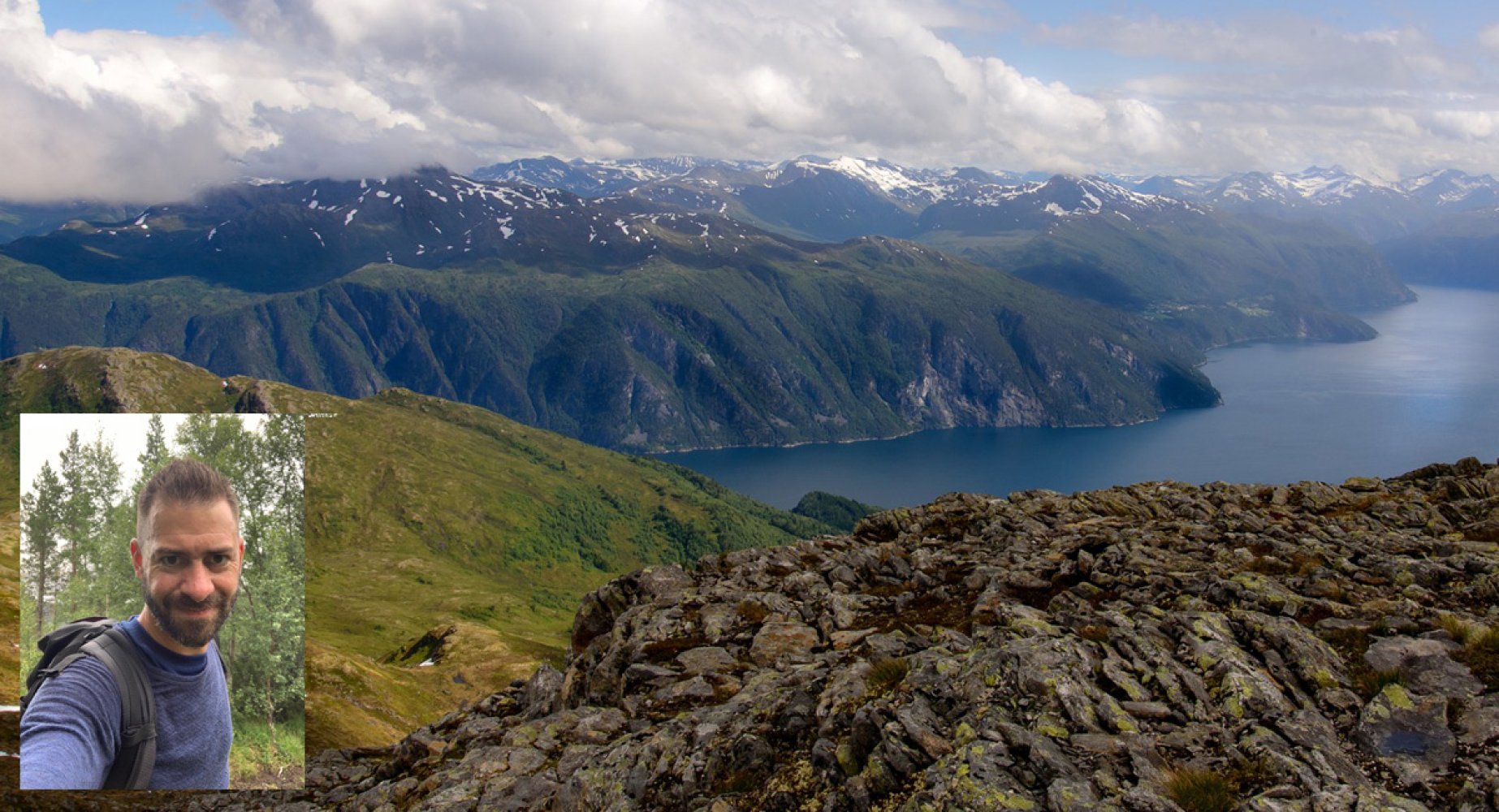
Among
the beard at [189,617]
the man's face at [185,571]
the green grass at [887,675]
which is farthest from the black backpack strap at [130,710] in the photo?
the green grass at [887,675]

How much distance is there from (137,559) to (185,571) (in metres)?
1.05

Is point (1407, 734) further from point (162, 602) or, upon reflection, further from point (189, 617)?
point (162, 602)

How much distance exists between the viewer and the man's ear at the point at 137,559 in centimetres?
1581

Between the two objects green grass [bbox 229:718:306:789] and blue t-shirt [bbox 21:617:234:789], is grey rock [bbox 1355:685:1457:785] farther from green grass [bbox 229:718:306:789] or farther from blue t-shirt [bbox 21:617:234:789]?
blue t-shirt [bbox 21:617:234:789]

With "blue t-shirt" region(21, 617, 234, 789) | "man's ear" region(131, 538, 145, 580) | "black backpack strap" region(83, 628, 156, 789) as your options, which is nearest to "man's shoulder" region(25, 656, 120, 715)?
"blue t-shirt" region(21, 617, 234, 789)

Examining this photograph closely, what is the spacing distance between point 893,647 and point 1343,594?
11.0 m

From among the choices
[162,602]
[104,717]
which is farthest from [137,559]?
[104,717]

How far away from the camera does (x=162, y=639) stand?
51.7 feet

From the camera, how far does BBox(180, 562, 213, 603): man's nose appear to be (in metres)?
15.7

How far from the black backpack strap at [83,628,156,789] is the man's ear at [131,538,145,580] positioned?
101 cm

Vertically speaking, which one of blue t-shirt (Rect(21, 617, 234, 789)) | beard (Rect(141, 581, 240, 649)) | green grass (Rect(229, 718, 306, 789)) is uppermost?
beard (Rect(141, 581, 240, 649))

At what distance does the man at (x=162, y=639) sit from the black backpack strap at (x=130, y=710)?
0.11m

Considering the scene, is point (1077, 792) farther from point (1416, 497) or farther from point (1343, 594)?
point (1416, 497)

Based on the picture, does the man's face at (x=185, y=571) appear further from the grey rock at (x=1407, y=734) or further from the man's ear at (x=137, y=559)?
the grey rock at (x=1407, y=734)
